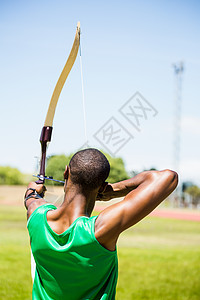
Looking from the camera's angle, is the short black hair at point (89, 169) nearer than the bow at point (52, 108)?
Yes

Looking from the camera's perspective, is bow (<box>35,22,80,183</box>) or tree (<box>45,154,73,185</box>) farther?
tree (<box>45,154,73,185</box>)

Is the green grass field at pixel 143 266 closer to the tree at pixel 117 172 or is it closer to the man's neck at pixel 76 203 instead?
the tree at pixel 117 172

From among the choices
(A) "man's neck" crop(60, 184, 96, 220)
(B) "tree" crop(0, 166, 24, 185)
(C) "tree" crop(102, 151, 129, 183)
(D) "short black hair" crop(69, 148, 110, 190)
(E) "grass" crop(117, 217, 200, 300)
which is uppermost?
(D) "short black hair" crop(69, 148, 110, 190)

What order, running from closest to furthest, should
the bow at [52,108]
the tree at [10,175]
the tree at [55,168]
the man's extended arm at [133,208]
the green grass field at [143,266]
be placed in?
the man's extended arm at [133,208] → the bow at [52,108] → the tree at [55,168] → the green grass field at [143,266] → the tree at [10,175]

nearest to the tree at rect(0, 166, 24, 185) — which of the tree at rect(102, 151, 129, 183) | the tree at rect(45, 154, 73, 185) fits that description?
the tree at rect(102, 151, 129, 183)

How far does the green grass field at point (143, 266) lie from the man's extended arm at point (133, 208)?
16.0 ft

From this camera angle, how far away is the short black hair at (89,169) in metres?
1.68

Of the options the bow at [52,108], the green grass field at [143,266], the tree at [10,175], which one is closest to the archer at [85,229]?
the bow at [52,108]

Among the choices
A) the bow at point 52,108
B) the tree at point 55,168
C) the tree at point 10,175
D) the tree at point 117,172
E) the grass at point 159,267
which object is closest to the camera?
the bow at point 52,108

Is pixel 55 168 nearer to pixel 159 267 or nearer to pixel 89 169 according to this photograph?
pixel 89 169

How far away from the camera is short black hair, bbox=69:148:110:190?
5.51 feet

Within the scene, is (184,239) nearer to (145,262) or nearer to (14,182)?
(145,262)

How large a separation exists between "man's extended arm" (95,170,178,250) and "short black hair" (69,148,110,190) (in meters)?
0.15

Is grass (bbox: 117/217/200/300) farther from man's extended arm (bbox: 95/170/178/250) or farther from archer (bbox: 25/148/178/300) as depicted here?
man's extended arm (bbox: 95/170/178/250)
